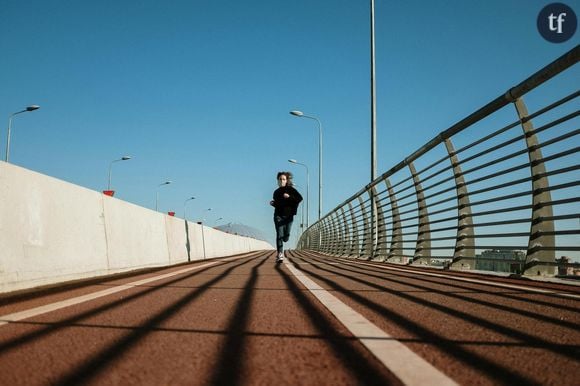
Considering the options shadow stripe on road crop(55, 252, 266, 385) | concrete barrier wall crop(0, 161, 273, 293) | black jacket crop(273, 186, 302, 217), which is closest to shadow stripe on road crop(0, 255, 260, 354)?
shadow stripe on road crop(55, 252, 266, 385)

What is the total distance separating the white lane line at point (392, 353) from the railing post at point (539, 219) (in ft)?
10.4

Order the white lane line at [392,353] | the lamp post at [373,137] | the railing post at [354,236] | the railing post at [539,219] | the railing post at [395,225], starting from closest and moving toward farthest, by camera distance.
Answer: the white lane line at [392,353]
the railing post at [539,219]
the railing post at [395,225]
the lamp post at [373,137]
the railing post at [354,236]

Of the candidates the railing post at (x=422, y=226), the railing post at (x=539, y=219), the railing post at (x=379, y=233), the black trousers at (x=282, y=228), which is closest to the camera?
the railing post at (x=539, y=219)

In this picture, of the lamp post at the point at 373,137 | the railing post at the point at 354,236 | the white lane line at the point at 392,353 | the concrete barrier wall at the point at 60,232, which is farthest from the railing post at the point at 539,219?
the railing post at the point at 354,236

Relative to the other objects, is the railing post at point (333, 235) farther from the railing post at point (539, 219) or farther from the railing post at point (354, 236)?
the railing post at point (539, 219)

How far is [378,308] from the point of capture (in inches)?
126

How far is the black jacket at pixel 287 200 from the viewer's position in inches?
443

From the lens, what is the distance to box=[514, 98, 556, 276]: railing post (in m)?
5.23

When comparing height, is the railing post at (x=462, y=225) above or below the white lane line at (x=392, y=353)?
above


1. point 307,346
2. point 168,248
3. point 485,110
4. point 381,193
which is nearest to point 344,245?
point 381,193

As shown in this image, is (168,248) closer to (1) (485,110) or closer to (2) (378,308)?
(1) (485,110)

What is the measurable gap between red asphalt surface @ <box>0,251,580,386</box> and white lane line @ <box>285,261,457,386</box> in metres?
0.04

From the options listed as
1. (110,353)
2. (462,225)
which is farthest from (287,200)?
(110,353)

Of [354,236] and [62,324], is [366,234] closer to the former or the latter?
[354,236]
